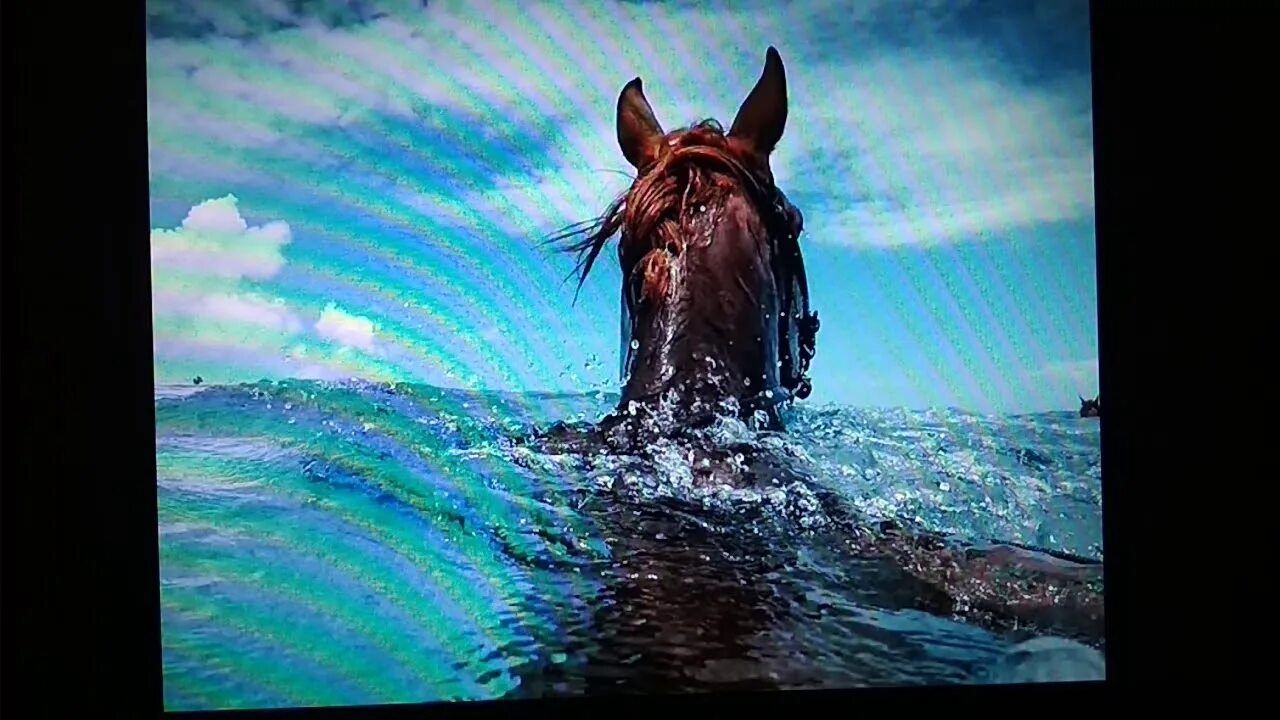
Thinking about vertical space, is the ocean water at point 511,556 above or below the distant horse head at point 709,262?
below

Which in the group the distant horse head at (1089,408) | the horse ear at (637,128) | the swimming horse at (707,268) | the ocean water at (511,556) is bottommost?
the ocean water at (511,556)

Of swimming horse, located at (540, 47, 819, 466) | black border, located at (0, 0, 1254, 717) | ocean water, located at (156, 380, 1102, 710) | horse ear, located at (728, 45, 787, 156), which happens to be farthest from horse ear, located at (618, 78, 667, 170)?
black border, located at (0, 0, 1254, 717)

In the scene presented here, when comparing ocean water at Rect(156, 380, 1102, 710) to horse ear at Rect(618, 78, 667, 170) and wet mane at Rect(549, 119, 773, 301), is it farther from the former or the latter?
horse ear at Rect(618, 78, 667, 170)

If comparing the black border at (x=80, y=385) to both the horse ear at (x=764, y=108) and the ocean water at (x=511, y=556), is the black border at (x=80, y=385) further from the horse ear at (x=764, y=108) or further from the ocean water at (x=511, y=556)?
the horse ear at (x=764, y=108)

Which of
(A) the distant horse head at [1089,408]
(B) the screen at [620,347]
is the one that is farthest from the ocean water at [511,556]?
(A) the distant horse head at [1089,408]

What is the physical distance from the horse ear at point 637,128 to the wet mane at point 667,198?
17 mm

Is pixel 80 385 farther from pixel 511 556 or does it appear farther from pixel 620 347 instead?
pixel 620 347

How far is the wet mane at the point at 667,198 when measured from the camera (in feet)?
7.09

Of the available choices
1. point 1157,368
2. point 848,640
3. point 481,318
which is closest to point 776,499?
point 848,640

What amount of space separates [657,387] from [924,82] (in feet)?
2.51

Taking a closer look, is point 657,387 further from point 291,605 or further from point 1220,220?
point 1220,220

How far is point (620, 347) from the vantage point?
2.15 m

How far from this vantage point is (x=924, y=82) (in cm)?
220

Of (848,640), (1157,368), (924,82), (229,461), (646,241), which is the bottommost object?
(848,640)
